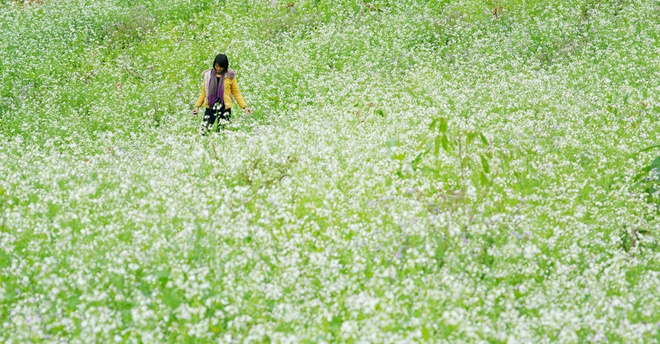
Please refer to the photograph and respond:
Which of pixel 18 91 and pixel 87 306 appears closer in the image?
pixel 87 306

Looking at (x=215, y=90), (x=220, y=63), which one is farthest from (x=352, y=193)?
(x=215, y=90)

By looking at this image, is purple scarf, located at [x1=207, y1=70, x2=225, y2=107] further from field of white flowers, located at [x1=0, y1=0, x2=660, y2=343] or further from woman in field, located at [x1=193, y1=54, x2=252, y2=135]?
field of white flowers, located at [x1=0, y1=0, x2=660, y2=343]

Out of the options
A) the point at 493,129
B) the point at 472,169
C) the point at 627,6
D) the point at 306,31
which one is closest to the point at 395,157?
the point at 472,169

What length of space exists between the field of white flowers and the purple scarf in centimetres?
95

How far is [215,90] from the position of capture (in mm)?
13188

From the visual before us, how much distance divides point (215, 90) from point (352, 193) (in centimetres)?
543

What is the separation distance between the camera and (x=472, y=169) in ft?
32.0

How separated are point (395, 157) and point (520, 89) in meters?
5.48

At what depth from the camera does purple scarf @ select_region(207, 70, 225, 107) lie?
13.1 m

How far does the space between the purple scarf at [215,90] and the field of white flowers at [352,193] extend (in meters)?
0.95

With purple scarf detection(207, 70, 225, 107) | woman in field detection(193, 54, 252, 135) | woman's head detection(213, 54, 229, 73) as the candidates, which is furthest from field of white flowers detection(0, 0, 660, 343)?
woman's head detection(213, 54, 229, 73)

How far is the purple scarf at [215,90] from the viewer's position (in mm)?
13094

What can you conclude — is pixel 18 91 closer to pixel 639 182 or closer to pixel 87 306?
pixel 87 306

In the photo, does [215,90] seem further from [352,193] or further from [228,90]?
[352,193]
